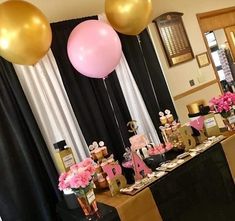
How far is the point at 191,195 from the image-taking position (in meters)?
1.76

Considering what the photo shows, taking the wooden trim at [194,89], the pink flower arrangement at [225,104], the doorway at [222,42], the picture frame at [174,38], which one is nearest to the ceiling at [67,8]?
the picture frame at [174,38]

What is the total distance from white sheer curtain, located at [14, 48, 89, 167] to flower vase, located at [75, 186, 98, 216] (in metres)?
0.83

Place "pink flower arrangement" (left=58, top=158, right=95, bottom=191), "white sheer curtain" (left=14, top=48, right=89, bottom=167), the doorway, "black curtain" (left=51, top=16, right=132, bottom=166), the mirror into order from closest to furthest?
"pink flower arrangement" (left=58, top=158, right=95, bottom=191)
"white sheer curtain" (left=14, top=48, right=89, bottom=167)
"black curtain" (left=51, top=16, right=132, bottom=166)
the doorway
the mirror

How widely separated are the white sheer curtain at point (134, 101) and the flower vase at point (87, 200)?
4.42ft

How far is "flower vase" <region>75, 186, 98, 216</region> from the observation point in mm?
1550

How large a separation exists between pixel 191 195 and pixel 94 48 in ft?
3.82

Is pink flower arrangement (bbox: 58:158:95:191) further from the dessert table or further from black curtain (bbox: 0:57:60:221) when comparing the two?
black curtain (bbox: 0:57:60:221)

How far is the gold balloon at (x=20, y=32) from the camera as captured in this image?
1.72 m

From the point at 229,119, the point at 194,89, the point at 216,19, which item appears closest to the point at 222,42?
the point at 216,19

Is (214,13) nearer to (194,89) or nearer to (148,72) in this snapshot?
(194,89)

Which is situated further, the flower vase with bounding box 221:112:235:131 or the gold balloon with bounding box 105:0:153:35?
the gold balloon with bounding box 105:0:153:35


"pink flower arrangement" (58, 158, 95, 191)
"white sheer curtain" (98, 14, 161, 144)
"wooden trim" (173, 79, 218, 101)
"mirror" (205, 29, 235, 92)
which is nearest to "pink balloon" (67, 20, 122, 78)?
"white sheer curtain" (98, 14, 161, 144)

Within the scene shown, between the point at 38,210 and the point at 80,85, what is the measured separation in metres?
1.07

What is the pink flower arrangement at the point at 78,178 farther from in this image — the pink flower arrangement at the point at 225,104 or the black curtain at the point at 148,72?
the black curtain at the point at 148,72
